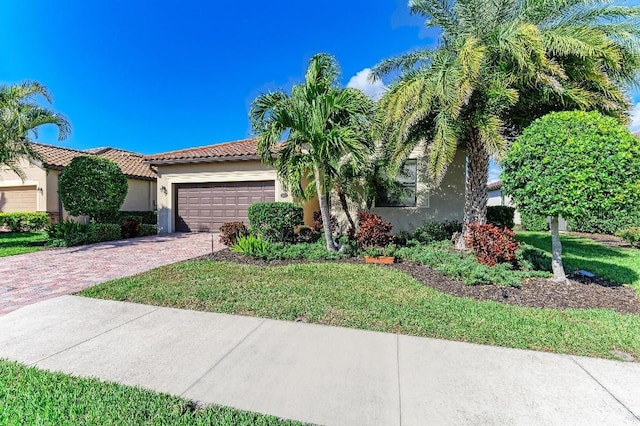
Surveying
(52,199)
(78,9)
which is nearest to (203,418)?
(78,9)

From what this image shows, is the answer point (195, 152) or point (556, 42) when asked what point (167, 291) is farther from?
point (195, 152)

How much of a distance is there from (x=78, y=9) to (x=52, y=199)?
8.91 metres

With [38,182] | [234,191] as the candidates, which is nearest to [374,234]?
[234,191]

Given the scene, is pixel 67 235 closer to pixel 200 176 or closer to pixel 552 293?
pixel 200 176

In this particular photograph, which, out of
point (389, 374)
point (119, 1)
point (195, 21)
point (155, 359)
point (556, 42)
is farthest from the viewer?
point (195, 21)

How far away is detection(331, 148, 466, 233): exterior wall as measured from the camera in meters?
10.9

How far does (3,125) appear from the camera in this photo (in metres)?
9.55

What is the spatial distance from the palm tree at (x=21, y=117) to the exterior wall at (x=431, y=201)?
39.5 ft

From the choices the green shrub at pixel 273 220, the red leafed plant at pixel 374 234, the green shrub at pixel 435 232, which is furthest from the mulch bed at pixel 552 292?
the green shrub at pixel 273 220

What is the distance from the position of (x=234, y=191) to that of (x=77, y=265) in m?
6.84

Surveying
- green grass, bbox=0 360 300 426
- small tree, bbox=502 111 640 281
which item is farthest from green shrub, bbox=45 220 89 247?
small tree, bbox=502 111 640 281

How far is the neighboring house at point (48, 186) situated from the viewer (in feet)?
49.9

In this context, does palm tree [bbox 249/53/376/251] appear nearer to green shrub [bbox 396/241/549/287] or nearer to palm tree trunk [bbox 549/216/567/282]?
green shrub [bbox 396/241/549/287]

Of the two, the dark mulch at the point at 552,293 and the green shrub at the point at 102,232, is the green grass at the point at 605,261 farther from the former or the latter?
the green shrub at the point at 102,232
